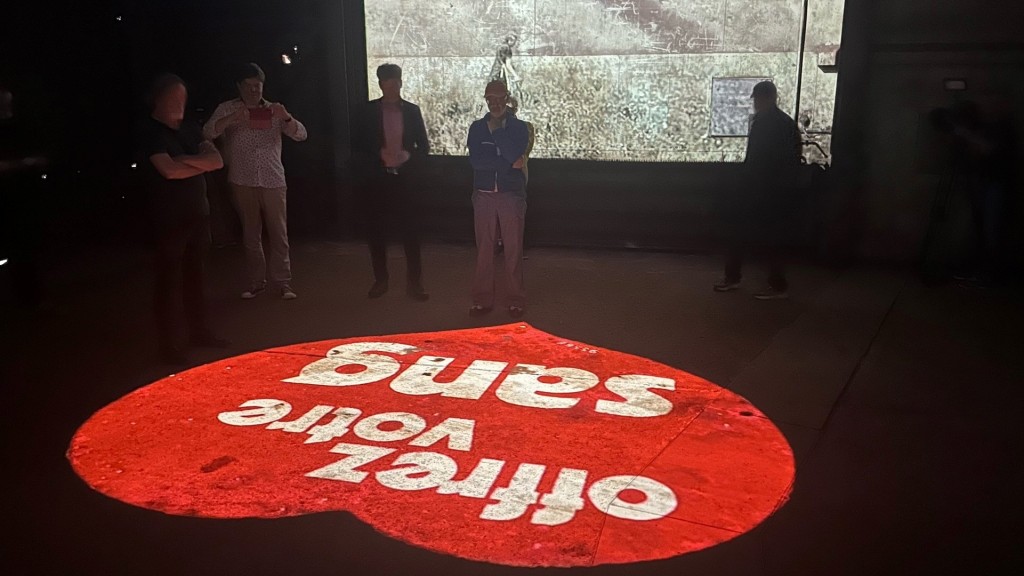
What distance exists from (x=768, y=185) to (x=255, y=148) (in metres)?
4.29

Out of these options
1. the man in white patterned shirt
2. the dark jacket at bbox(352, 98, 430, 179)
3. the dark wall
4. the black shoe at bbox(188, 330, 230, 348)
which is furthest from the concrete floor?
the dark jacket at bbox(352, 98, 430, 179)

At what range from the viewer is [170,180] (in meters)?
4.39

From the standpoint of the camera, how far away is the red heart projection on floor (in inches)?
111

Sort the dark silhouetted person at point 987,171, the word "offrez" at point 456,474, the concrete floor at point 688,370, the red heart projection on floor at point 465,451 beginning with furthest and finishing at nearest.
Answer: the dark silhouetted person at point 987,171 → the word "offrez" at point 456,474 → the red heart projection on floor at point 465,451 → the concrete floor at point 688,370

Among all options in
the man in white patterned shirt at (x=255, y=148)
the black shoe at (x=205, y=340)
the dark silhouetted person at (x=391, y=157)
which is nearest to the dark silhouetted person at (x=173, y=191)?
the black shoe at (x=205, y=340)

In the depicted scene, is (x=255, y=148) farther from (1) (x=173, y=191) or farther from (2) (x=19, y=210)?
(2) (x=19, y=210)

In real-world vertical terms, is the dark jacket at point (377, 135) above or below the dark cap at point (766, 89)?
below

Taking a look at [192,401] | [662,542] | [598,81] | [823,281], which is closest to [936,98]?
[823,281]

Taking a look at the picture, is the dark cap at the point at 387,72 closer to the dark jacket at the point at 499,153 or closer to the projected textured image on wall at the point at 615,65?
the dark jacket at the point at 499,153

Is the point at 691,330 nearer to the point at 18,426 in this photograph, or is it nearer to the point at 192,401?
the point at 192,401

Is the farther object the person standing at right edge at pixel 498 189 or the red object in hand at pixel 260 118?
the red object in hand at pixel 260 118

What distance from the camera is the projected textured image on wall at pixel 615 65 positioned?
7586 millimetres

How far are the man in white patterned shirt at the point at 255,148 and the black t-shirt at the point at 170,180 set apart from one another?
3.12 ft

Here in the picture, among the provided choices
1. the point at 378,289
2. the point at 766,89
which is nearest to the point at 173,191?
the point at 378,289
